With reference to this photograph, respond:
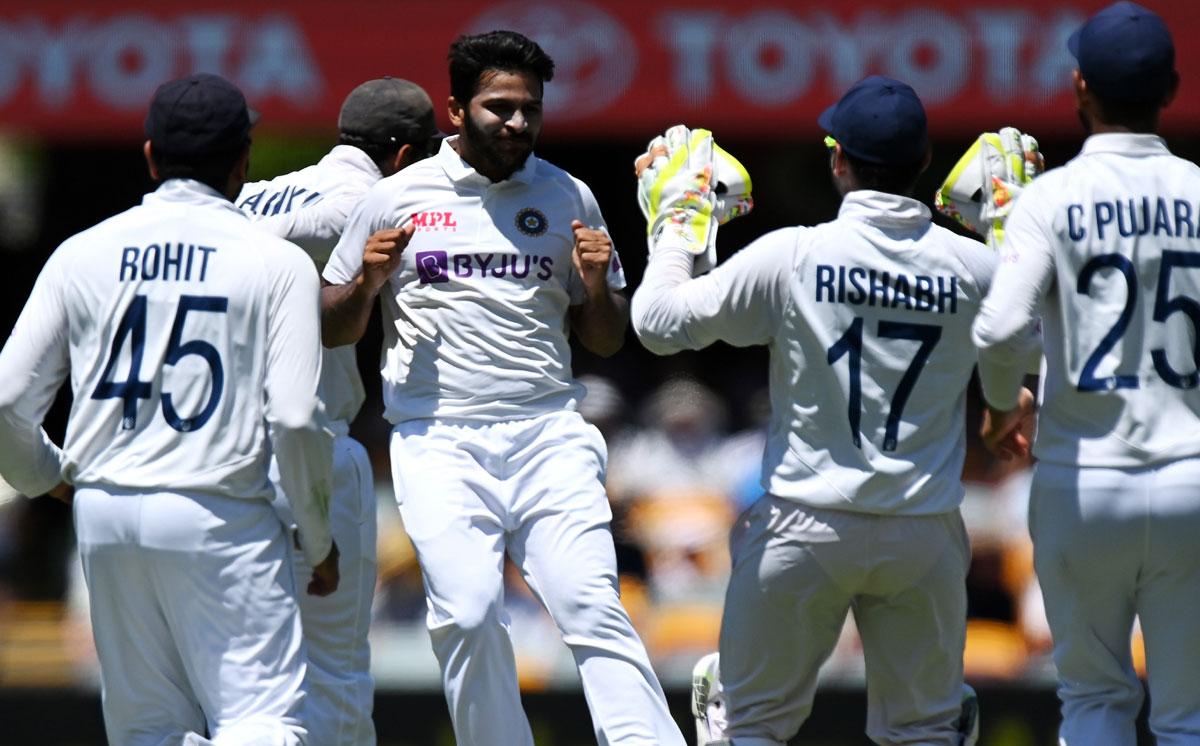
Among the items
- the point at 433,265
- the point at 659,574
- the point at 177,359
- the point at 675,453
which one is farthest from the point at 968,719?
the point at 675,453

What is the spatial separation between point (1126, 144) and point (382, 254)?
72.0 inches

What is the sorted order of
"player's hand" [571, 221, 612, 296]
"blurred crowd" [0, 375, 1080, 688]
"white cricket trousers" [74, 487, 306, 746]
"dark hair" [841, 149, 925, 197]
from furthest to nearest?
"blurred crowd" [0, 375, 1080, 688], "player's hand" [571, 221, 612, 296], "dark hair" [841, 149, 925, 197], "white cricket trousers" [74, 487, 306, 746]

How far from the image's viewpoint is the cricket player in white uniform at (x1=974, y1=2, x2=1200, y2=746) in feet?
15.0

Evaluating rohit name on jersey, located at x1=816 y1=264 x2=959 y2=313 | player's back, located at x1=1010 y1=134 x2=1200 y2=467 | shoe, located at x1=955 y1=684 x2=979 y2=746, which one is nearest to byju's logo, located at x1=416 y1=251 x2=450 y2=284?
rohit name on jersey, located at x1=816 y1=264 x2=959 y2=313

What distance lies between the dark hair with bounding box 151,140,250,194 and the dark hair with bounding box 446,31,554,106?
729mm

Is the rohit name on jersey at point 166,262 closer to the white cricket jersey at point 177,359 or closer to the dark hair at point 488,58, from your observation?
the white cricket jersey at point 177,359

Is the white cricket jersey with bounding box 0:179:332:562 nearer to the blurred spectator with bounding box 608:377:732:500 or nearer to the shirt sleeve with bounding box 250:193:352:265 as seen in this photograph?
the shirt sleeve with bounding box 250:193:352:265

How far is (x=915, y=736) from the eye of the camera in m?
5.02

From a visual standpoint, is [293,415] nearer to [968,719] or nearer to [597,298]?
[597,298]

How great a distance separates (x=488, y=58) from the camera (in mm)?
5242

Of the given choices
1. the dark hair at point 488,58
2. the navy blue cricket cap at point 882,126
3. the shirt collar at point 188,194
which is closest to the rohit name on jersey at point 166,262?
the shirt collar at point 188,194

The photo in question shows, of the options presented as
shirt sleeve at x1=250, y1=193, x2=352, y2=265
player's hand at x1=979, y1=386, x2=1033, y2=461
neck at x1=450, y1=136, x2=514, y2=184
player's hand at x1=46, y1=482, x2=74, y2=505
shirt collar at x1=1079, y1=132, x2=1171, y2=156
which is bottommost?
player's hand at x1=46, y1=482, x2=74, y2=505

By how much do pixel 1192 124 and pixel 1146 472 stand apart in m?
4.94

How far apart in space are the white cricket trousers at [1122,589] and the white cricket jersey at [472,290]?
1381mm
